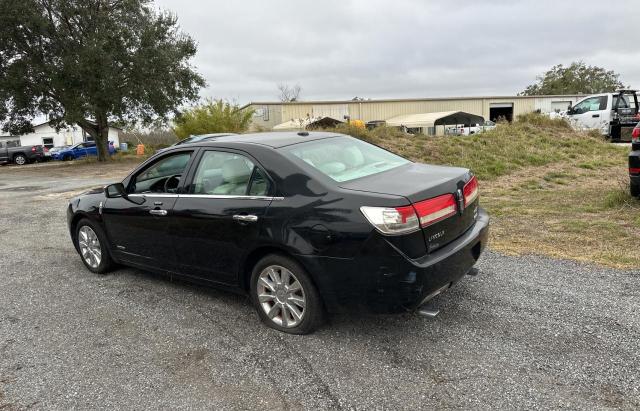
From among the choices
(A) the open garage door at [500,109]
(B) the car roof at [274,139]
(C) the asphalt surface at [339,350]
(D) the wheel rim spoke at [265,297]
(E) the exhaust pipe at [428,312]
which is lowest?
(C) the asphalt surface at [339,350]

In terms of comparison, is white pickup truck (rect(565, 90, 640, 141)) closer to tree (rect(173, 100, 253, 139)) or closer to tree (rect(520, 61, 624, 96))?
tree (rect(173, 100, 253, 139))

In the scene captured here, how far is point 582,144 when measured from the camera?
46.0 ft

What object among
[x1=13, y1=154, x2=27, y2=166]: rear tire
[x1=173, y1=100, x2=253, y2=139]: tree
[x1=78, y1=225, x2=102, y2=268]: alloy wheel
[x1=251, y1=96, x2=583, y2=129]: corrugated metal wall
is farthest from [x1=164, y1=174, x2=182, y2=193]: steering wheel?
[x1=251, y1=96, x2=583, y2=129]: corrugated metal wall

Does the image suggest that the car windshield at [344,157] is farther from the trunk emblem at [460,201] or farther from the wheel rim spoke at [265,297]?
the wheel rim spoke at [265,297]

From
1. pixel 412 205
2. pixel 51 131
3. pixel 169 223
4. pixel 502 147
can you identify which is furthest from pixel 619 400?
pixel 51 131

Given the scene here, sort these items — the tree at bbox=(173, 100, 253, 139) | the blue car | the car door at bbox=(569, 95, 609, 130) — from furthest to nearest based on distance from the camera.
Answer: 1. the blue car
2. the tree at bbox=(173, 100, 253, 139)
3. the car door at bbox=(569, 95, 609, 130)

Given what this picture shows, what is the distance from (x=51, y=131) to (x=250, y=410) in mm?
Answer: 61101

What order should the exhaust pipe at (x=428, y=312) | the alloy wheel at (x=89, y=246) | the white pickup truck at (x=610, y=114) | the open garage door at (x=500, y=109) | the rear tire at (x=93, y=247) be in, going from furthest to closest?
the open garage door at (x=500, y=109) → the white pickup truck at (x=610, y=114) → the alloy wheel at (x=89, y=246) → the rear tire at (x=93, y=247) → the exhaust pipe at (x=428, y=312)

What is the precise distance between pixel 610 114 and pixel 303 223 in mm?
17552

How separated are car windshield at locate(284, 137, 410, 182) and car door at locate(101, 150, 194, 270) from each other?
3.68 feet

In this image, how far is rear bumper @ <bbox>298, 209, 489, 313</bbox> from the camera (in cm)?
291

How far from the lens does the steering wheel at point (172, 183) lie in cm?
411

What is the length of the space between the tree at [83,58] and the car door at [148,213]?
1876 centimetres

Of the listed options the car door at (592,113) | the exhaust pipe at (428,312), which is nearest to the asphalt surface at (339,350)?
the exhaust pipe at (428,312)
